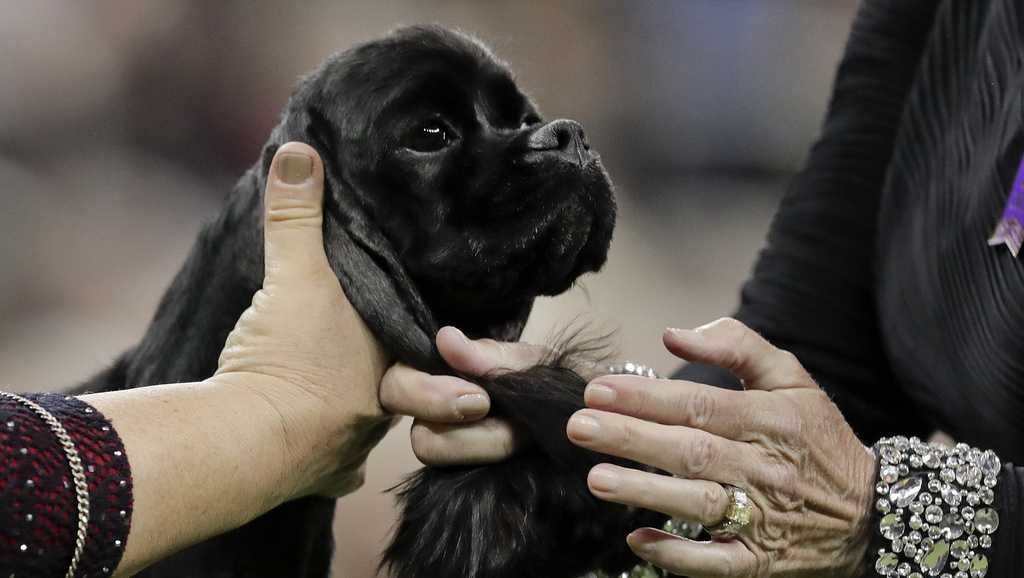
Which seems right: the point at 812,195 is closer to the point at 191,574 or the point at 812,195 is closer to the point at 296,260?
the point at 296,260

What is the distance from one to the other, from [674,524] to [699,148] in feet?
7.40

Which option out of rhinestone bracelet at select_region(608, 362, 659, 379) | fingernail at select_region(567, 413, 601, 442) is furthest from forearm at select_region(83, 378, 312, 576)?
rhinestone bracelet at select_region(608, 362, 659, 379)

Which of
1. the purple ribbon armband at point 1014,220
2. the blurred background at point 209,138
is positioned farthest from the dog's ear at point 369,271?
the blurred background at point 209,138

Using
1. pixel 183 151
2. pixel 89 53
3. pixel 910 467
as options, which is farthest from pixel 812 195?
pixel 89 53

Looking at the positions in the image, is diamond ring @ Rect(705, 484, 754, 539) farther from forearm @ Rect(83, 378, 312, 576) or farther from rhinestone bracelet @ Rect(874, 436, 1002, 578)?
forearm @ Rect(83, 378, 312, 576)

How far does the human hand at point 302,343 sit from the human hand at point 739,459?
21cm

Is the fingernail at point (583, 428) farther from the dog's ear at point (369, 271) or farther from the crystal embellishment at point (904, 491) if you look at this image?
the crystal embellishment at point (904, 491)

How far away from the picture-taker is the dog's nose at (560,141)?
88cm

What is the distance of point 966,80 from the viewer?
114cm

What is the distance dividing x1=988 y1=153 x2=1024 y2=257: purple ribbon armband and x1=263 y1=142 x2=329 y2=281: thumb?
625 mm

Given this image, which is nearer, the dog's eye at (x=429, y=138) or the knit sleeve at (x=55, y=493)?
the knit sleeve at (x=55, y=493)

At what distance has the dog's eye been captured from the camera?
34.4 inches

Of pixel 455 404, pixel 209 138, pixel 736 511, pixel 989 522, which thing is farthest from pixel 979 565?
pixel 209 138

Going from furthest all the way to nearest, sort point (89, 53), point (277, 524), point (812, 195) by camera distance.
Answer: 1. point (89, 53)
2. point (812, 195)
3. point (277, 524)
